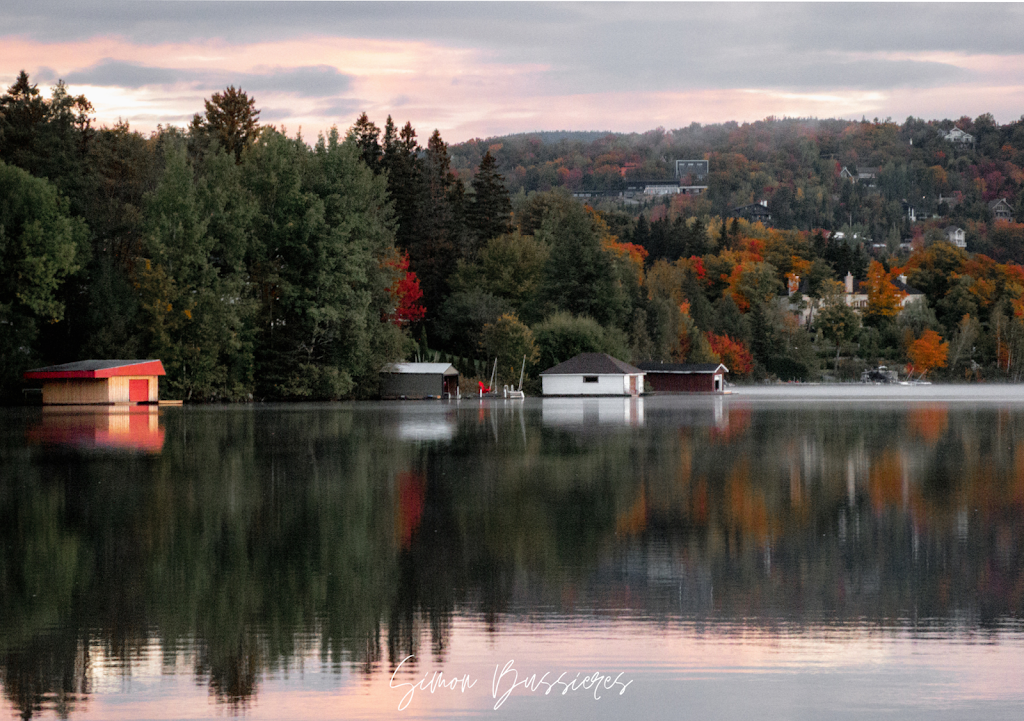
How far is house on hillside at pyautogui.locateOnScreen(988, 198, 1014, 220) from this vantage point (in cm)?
18545

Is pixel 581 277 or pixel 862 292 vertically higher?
pixel 862 292

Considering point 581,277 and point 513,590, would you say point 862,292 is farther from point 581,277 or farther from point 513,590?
point 513,590

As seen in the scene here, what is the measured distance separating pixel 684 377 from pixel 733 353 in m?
23.4

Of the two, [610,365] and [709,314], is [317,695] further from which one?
[709,314]

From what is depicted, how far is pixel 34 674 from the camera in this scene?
8398mm

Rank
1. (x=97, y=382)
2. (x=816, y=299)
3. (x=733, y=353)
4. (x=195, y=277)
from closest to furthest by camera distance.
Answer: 1. (x=97, y=382)
2. (x=195, y=277)
3. (x=733, y=353)
4. (x=816, y=299)

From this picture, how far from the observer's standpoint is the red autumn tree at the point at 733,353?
110 m

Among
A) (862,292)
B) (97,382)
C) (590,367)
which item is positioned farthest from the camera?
(862,292)

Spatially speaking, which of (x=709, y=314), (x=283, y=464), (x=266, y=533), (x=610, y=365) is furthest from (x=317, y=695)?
(x=709, y=314)

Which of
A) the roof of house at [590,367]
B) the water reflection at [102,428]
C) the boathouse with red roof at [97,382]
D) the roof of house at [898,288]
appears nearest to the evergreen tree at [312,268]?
the boathouse with red roof at [97,382]

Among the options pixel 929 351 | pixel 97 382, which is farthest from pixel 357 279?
pixel 929 351

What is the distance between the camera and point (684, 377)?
89.9m

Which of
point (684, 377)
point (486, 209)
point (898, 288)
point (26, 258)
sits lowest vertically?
point (684, 377)

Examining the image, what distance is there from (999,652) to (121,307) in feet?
191
